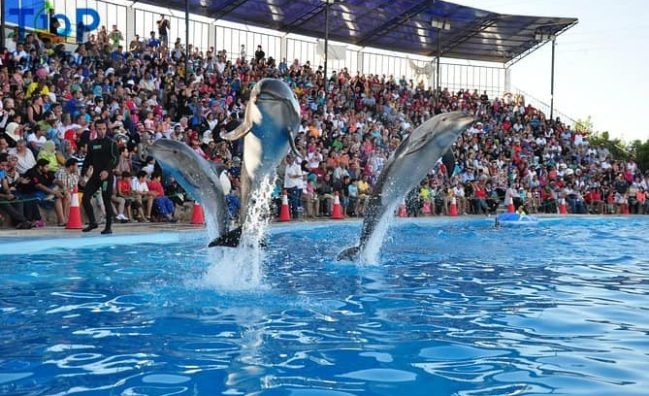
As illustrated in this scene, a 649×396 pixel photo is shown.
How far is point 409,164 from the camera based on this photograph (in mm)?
7949

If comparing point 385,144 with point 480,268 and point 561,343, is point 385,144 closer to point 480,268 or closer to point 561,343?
A: point 480,268

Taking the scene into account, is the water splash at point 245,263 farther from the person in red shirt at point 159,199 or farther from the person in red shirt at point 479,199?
the person in red shirt at point 479,199

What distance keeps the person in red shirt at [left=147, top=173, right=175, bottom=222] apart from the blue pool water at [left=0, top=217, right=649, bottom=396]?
381 cm

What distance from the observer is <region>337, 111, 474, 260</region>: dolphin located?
25.0 feet

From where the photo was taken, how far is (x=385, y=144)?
20.7 meters

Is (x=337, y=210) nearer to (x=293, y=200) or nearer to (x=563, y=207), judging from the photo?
(x=293, y=200)

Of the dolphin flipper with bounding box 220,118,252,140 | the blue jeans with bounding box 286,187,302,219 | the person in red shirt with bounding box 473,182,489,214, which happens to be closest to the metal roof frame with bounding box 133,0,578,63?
the person in red shirt with bounding box 473,182,489,214

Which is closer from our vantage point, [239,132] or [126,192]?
[239,132]

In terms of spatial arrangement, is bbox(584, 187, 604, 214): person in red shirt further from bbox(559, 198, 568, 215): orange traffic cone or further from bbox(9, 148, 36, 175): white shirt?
bbox(9, 148, 36, 175): white shirt

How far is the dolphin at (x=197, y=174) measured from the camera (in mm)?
7629

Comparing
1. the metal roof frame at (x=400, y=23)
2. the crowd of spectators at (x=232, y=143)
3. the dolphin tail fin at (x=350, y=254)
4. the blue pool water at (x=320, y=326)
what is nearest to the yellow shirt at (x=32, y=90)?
the crowd of spectators at (x=232, y=143)

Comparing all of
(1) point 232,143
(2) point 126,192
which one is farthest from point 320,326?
(1) point 232,143

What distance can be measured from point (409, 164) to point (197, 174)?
2.31 metres

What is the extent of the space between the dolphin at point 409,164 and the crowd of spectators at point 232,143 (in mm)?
348
